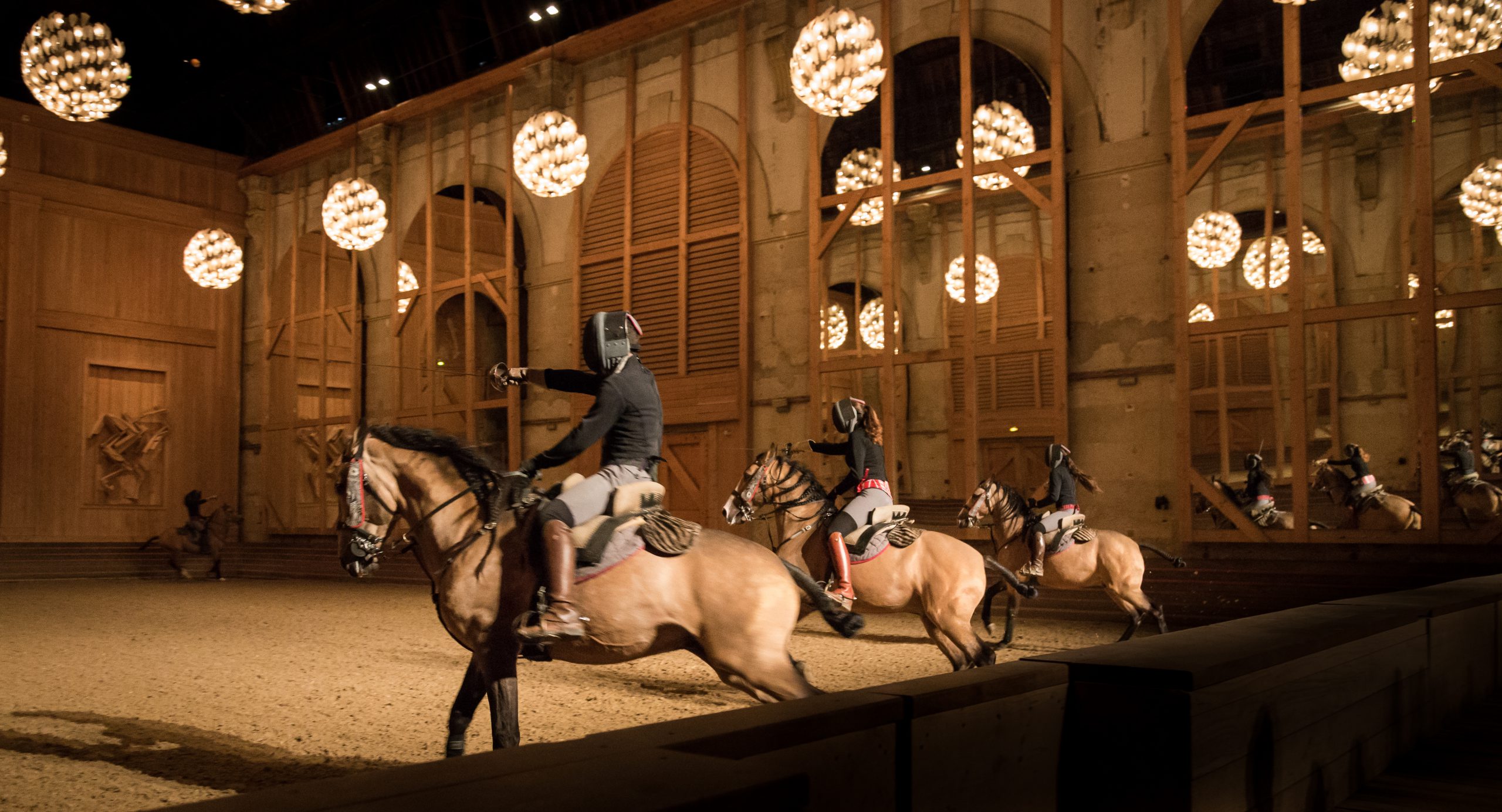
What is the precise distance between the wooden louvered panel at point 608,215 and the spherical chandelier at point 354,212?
3381mm

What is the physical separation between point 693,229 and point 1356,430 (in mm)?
10168

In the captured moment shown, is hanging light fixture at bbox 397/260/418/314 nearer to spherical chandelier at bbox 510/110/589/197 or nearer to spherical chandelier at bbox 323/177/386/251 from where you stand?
spherical chandelier at bbox 323/177/386/251

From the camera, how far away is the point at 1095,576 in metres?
9.24

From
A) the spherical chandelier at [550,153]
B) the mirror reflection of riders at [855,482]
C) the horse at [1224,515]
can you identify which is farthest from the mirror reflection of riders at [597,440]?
the horse at [1224,515]

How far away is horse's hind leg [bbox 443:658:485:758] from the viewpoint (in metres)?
4.43

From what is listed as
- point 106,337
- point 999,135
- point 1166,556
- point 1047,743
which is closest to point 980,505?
point 1166,556

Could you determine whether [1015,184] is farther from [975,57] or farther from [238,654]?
[238,654]

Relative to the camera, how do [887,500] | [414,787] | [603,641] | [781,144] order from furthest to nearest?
[781,144] < [887,500] < [603,641] < [414,787]

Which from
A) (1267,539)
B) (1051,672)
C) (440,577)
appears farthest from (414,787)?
(1267,539)

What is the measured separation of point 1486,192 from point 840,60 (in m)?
7.14

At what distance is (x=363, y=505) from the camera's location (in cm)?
466

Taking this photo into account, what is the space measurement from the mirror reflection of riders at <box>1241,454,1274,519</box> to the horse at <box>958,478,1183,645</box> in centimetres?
197

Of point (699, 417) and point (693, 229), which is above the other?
point (693, 229)

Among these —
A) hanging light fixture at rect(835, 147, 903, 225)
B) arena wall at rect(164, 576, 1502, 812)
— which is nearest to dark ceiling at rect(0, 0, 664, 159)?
hanging light fixture at rect(835, 147, 903, 225)
